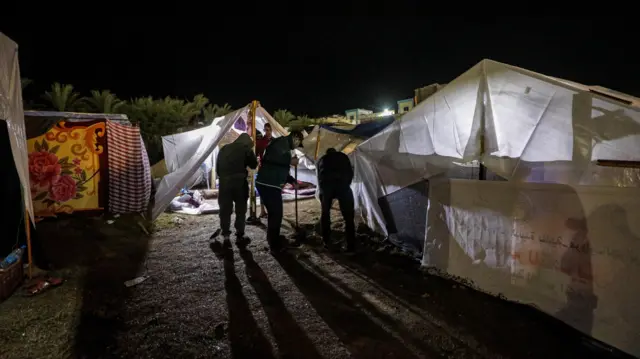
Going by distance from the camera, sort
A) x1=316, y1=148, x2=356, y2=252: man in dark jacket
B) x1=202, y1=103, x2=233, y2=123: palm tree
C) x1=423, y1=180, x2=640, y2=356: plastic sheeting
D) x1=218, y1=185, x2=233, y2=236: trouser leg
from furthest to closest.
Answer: x1=202, y1=103, x2=233, y2=123: palm tree
x1=218, y1=185, x2=233, y2=236: trouser leg
x1=316, y1=148, x2=356, y2=252: man in dark jacket
x1=423, y1=180, x2=640, y2=356: plastic sheeting

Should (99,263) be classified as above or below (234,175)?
below

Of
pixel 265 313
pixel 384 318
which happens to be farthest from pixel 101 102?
pixel 384 318

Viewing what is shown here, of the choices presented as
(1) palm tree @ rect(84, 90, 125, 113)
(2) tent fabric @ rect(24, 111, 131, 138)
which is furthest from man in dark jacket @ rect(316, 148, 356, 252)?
(1) palm tree @ rect(84, 90, 125, 113)

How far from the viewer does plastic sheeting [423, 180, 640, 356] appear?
2.61m

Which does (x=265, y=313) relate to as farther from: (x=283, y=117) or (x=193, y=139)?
(x=283, y=117)

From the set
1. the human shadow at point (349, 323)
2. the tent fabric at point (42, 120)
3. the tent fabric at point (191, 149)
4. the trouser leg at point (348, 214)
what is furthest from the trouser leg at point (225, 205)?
the tent fabric at point (42, 120)

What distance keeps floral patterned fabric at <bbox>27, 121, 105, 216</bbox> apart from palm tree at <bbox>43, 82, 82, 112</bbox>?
8.24 metres

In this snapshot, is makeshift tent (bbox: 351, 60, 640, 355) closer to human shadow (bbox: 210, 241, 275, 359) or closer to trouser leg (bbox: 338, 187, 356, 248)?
trouser leg (bbox: 338, 187, 356, 248)

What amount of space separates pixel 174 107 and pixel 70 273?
14.7 m

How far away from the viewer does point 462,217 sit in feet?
12.8

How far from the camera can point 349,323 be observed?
121 inches

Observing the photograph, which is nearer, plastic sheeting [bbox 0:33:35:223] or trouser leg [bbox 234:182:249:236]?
plastic sheeting [bbox 0:33:35:223]

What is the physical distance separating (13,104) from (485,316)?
531 centimetres

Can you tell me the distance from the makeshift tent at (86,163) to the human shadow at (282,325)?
13.9ft
